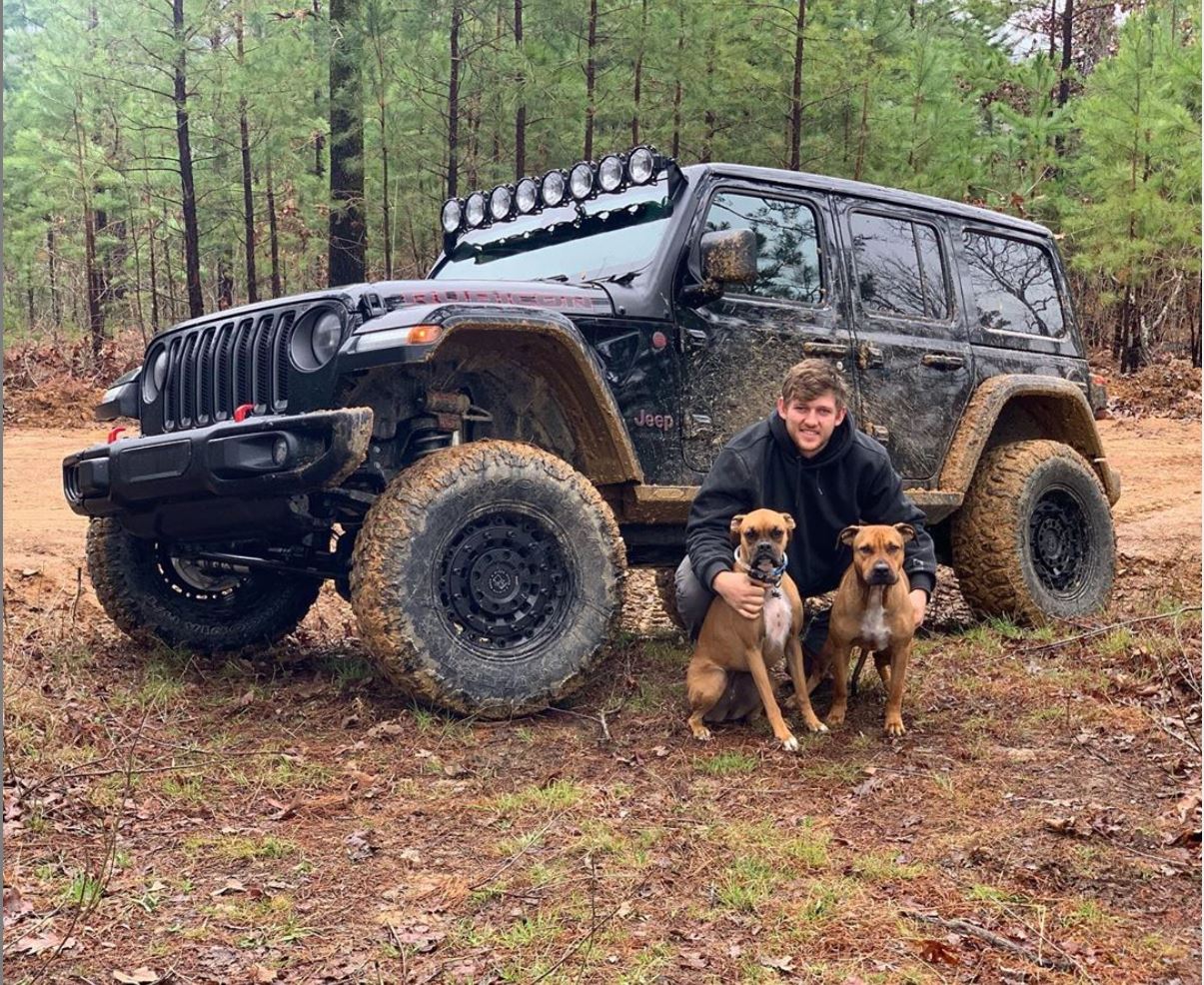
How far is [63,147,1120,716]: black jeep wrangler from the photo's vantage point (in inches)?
170

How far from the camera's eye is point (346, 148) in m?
14.4

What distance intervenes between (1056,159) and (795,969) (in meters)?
22.7

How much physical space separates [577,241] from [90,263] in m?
21.2

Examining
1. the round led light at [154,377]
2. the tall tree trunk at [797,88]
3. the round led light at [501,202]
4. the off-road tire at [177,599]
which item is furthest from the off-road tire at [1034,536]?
the tall tree trunk at [797,88]

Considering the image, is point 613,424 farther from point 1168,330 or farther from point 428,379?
→ point 1168,330

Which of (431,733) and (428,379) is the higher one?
(428,379)

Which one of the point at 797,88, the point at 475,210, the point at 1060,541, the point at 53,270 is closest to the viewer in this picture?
the point at 475,210

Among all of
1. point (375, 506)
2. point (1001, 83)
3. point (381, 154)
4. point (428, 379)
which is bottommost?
point (375, 506)

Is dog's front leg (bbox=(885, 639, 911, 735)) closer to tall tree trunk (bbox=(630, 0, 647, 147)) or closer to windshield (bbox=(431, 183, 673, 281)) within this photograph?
windshield (bbox=(431, 183, 673, 281))

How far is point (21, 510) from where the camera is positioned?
10.4m

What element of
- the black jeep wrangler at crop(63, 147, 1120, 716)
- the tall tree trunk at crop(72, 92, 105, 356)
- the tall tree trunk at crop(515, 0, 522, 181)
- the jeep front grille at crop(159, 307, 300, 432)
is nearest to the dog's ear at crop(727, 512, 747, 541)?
the black jeep wrangler at crop(63, 147, 1120, 716)

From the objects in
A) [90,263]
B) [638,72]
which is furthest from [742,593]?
[90,263]

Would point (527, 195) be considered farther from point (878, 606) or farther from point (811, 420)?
point (878, 606)

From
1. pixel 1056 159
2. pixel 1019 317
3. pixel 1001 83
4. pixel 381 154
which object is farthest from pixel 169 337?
pixel 1001 83
